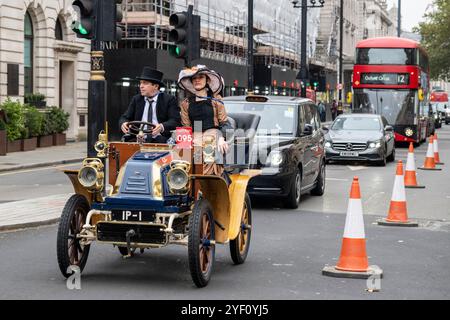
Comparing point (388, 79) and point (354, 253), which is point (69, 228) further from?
point (388, 79)

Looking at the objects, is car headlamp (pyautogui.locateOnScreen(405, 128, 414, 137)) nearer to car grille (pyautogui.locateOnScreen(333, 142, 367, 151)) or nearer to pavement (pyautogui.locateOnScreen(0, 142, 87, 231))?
car grille (pyautogui.locateOnScreen(333, 142, 367, 151))

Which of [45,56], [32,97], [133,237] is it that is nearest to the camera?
[133,237]

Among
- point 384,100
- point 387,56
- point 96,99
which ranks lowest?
point 96,99

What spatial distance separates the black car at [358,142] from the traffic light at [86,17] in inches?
476

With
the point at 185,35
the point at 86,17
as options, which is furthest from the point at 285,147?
the point at 86,17

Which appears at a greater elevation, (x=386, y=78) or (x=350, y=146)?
(x=386, y=78)

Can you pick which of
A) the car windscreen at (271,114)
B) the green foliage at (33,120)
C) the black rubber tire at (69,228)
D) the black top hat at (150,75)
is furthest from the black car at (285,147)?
the green foliage at (33,120)

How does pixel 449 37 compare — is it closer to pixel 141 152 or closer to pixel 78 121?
pixel 78 121

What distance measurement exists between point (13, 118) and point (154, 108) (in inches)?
733

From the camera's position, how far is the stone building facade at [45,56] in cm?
2994

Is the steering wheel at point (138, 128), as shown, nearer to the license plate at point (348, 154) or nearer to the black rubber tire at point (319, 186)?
the black rubber tire at point (319, 186)

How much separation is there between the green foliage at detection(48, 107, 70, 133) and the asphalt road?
17931 millimetres

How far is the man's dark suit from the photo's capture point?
29.3ft

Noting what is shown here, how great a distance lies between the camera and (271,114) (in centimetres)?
1512
